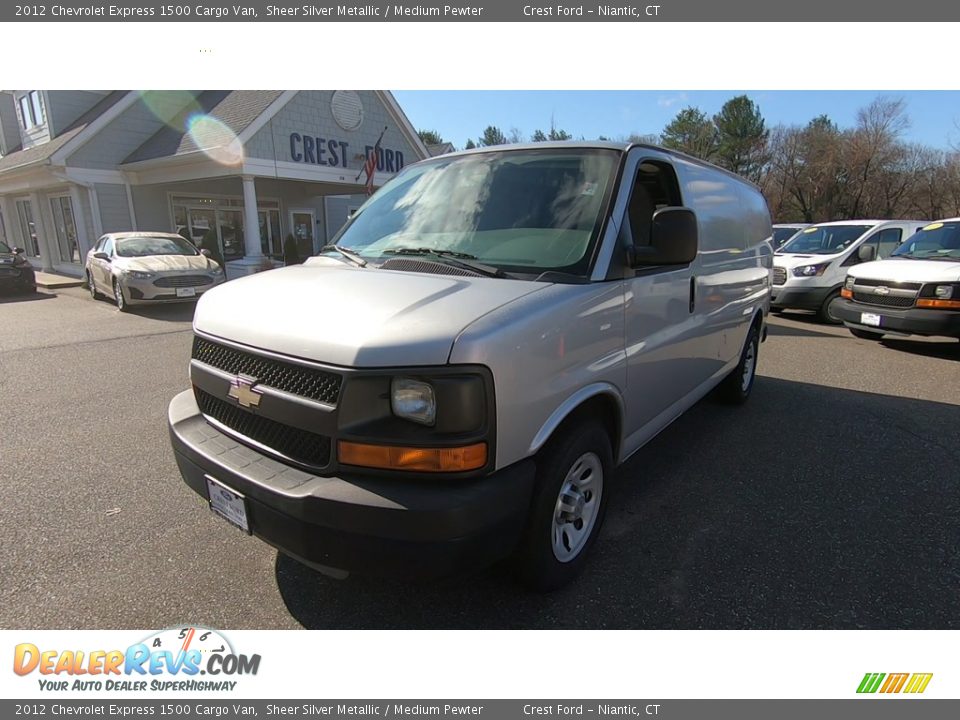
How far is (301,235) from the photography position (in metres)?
21.6

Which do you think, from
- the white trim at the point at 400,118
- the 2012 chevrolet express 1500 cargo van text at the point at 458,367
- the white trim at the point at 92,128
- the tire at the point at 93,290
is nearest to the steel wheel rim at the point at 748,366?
the 2012 chevrolet express 1500 cargo van text at the point at 458,367

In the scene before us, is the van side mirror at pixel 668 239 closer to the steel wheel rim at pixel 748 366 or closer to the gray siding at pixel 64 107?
the steel wheel rim at pixel 748 366

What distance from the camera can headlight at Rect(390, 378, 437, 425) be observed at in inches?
76.6

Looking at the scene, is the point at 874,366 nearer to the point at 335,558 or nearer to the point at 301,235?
the point at 335,558

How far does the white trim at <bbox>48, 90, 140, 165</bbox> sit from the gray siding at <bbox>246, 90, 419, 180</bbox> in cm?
562

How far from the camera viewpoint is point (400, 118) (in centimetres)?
1917

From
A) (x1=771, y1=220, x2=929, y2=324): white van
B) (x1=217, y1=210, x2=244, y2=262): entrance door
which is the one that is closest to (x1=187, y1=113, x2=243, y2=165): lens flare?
(x1=217, y1=210, x2=244, y2=262): entrance door

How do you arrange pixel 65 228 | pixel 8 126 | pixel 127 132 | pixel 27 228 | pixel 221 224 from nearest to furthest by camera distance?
1. pixel 127 132
2. pixel 65 228
3. pixel 221 224
4. pixel 27 228
5. pixel 8 126

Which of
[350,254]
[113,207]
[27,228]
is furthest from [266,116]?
[350,254]

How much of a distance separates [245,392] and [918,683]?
3.02 m

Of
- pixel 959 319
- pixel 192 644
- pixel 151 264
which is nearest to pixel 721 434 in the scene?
pixel 192 644

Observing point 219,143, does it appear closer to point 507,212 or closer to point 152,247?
point 152,247

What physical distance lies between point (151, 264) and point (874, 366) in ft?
41.8

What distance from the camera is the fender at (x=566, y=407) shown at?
7.26 ft
